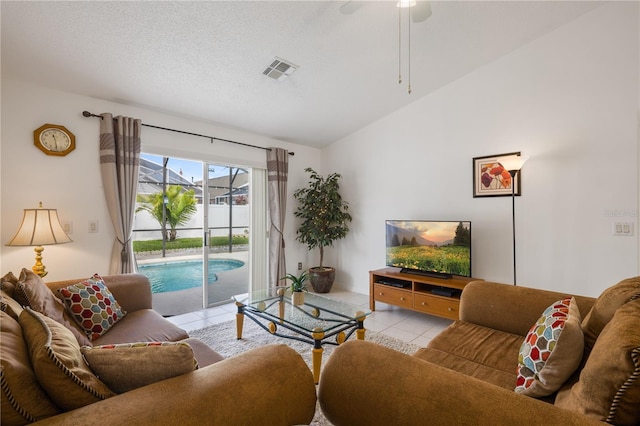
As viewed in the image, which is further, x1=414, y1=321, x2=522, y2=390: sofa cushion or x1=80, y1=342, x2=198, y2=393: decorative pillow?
x1=414, y1=321, x2=522, y2=390: sofa cushion

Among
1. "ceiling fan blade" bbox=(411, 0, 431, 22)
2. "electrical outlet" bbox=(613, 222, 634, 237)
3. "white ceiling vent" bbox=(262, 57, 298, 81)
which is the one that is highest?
"white ceiling vent" bbox=(262, 57, 298, 81)

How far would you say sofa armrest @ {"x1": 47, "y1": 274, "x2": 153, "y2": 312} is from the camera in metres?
2.27

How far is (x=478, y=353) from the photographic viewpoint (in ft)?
5.58

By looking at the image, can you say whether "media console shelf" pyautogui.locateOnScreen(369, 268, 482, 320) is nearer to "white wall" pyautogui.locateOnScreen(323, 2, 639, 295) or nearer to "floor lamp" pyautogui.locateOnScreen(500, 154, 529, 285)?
"white wall" pyautogui.locateOnScreen(323, 2, 639, 295)

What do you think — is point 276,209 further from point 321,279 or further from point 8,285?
point 8,285

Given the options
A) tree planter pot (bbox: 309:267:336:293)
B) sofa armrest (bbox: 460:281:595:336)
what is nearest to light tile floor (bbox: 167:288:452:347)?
tree planter pot (bbox: 309:267:336:293)

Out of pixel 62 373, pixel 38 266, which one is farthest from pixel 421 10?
pixel 38 266

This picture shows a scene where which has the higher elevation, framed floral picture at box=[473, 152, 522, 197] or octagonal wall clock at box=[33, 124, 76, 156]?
octagonal wall clock at box=[33, 124, 76, 156]

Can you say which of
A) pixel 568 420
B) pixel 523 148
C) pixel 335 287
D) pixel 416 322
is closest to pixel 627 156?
pixel 523 148

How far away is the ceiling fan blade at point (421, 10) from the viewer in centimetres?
186

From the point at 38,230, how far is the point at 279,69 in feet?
7.99

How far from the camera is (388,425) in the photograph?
0.96 m

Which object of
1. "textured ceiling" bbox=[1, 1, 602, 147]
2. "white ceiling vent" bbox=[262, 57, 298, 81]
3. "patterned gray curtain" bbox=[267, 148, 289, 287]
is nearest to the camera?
"textured ceiling" bbox=[1, 1, 602, 147]

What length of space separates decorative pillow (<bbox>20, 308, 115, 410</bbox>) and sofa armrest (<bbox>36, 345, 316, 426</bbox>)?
0.05 meters
